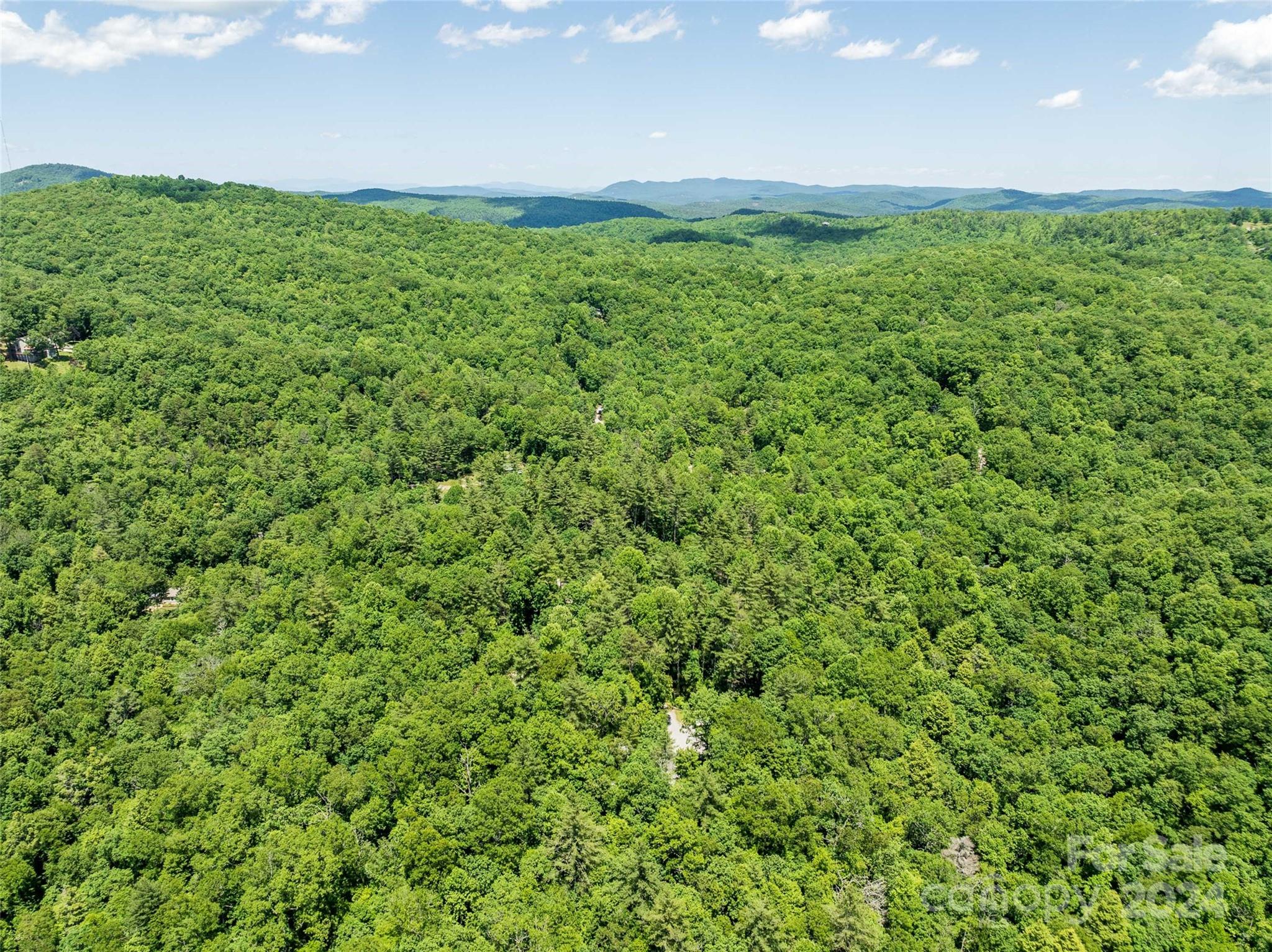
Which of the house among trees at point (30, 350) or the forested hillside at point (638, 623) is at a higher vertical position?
the house among trees at point (30, 350)

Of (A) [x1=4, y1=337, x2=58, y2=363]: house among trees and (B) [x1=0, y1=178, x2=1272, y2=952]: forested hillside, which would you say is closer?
(B) [x1=0, y1=178, x2=1272, y2=952]: forested hillside

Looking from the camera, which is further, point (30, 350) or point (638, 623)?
point (30, 350)

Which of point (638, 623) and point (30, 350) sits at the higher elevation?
point (30, 350)

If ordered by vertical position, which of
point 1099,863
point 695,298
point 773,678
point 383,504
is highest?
point 695,298

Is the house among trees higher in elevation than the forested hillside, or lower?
higher

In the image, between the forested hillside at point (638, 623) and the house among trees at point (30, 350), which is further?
the house among trees at point (30, 350)

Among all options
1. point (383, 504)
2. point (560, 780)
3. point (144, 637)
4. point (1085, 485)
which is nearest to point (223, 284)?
point (383, 504)

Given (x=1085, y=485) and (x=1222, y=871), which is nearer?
(x=1222, y=871)

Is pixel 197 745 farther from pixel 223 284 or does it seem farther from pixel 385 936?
pixel 223 284
